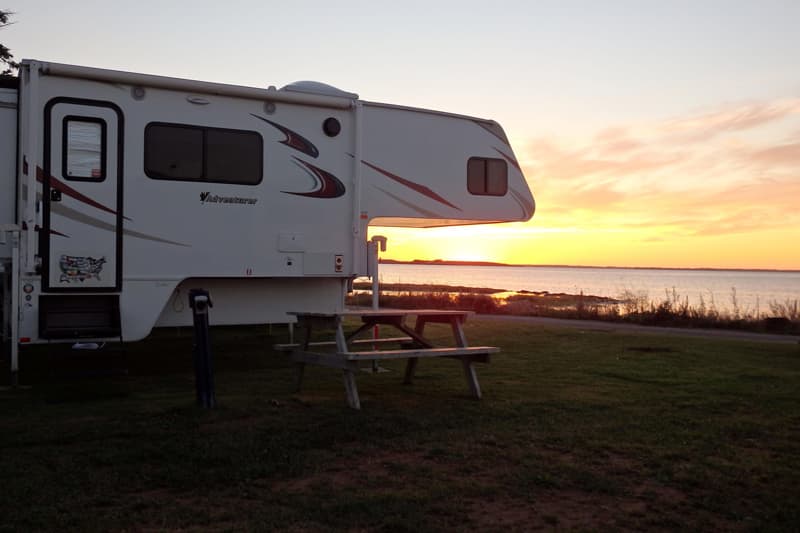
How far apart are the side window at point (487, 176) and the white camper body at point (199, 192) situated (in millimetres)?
21

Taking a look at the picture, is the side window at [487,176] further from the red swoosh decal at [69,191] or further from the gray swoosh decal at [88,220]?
the red swoosh decal at [69,191]

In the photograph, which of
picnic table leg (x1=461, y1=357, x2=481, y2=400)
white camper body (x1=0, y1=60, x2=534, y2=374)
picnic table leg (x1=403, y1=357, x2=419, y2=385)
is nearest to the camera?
picnic table leg (x1=461, y1=357, x2=481, y2=400)

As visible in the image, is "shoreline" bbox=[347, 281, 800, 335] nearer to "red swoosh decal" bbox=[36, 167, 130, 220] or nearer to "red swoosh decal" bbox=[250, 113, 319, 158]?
"red swoosh decal" bbox=[250, 113, 319, 158]

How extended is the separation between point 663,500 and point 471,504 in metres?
1.07

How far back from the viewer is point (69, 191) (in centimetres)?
756

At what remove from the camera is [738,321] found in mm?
17188

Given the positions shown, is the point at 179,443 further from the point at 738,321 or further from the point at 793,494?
the point at 738,321

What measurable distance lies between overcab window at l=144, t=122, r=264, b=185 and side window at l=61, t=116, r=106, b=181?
43cm

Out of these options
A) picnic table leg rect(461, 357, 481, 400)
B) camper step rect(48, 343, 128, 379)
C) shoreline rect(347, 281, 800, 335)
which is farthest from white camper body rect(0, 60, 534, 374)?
shoreline rect(347, 281, 800, 335)

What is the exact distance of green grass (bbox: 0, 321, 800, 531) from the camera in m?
3.97

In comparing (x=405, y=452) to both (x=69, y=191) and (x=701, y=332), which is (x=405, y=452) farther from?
(x=701, y=332)

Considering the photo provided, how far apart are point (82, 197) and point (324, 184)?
Result: 2.54 m

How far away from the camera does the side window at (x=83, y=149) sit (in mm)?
7566

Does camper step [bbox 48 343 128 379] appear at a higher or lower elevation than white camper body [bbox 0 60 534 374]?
lower
